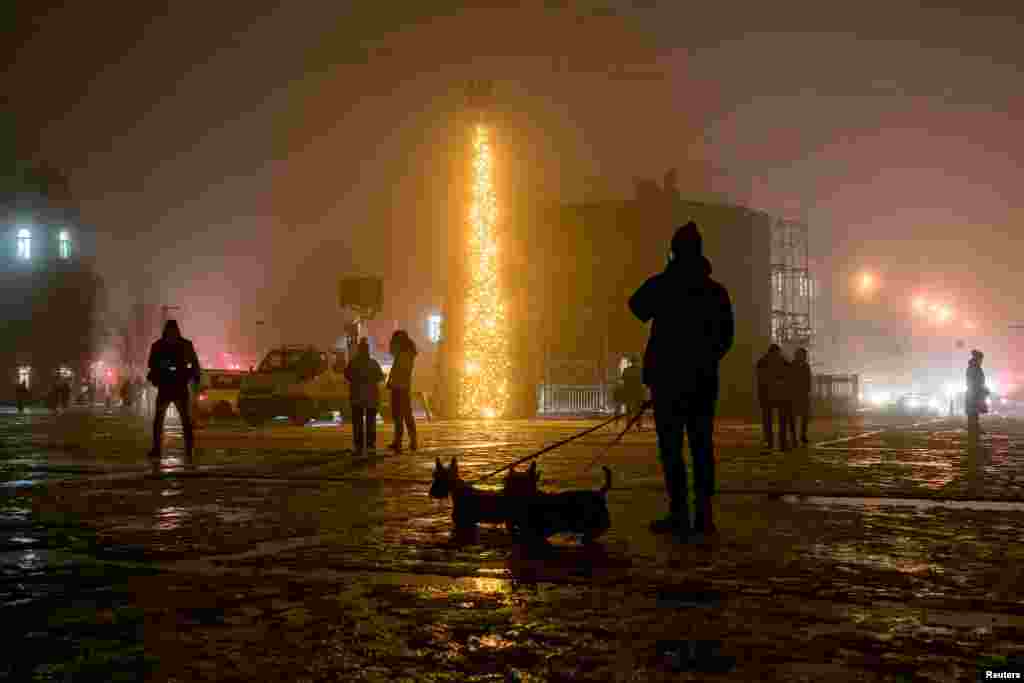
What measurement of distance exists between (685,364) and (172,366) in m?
9.93

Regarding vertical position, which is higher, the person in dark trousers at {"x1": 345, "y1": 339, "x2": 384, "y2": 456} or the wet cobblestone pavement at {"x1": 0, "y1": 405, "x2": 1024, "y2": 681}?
the person in dark trousers at {"x1": 345, "y1": 339, "x2": 384, "y2": 456}

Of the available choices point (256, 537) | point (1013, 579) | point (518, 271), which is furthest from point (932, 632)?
point (518, 271)

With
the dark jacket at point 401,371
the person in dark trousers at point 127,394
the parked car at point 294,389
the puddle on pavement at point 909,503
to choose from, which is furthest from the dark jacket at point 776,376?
the person in dark trousers at point 127,394

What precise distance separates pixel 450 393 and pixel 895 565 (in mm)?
34413

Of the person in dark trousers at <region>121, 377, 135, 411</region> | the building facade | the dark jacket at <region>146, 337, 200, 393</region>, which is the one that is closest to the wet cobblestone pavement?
the dark jacket at <region>146, 337, 200, 393</region>

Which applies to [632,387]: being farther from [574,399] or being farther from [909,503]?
[909,503]

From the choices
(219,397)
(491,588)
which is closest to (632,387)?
(219,397)

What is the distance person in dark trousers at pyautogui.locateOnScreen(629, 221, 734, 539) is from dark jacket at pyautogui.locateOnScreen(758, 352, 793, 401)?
36.6ft

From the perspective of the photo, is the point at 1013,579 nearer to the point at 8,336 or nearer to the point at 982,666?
the point at 982,666

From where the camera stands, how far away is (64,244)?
97.2m

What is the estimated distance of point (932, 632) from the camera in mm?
4395

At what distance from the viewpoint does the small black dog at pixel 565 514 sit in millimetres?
6750

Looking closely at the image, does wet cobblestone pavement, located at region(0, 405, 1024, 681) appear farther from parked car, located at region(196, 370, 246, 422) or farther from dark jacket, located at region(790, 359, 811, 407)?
parked car, located at region(196, 370, 246, 422)

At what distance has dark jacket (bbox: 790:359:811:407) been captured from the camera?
62.4ft
